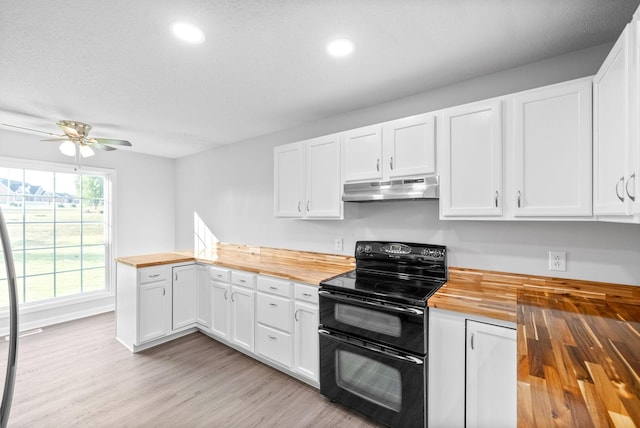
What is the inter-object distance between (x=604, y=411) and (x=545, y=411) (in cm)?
14

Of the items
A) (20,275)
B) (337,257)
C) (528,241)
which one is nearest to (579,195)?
(528,241)

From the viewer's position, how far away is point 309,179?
9.36 ft

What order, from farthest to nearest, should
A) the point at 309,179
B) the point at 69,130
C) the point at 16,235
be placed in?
the point at 16,235 < the point at 69,130 < the point at 309,179

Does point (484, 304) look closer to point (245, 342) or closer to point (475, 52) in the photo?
point (475, 52)

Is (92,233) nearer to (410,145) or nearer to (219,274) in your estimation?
(219,274)

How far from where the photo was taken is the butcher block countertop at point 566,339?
74 centimetres

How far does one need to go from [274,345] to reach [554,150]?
262cm

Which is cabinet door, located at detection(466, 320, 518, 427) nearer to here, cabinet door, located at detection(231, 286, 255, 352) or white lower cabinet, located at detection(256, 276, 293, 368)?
white lower cabinet, located at detection(256, 276, 293, 368)

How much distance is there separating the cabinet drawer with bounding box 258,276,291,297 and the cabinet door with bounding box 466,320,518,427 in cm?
149

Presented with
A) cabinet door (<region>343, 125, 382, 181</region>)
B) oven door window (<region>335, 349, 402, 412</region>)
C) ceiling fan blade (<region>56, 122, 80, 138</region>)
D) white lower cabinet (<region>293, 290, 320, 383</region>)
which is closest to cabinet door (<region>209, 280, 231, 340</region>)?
white lower cabinet (<region>293, 290, 320, 383</region>)

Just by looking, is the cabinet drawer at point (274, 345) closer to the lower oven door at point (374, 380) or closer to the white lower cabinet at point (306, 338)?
the white lower cabinet at point (306, 338)

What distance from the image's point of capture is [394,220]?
105 inches

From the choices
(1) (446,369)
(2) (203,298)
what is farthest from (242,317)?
(1) (446,369)

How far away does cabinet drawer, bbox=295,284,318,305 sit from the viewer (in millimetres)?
2432
